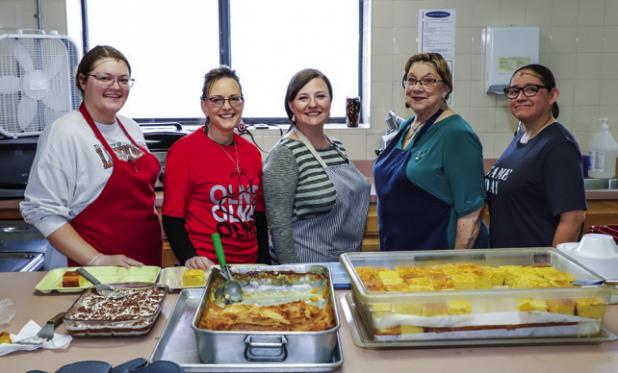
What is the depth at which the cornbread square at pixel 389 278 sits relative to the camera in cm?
134

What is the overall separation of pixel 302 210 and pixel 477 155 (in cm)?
63

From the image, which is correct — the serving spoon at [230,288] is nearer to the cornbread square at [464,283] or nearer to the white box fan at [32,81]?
the cornbread square at [464,283]

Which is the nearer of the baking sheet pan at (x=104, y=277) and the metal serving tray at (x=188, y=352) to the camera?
the metal serving tray at (x=188, y=352)

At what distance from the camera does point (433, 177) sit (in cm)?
203

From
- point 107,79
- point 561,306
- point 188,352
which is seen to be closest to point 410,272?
point 561,306

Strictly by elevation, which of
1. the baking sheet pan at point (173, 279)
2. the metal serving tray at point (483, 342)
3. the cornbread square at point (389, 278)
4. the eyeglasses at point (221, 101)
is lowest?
the metal serving tray at point (483, 342)

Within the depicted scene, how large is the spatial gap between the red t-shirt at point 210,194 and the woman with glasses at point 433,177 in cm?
53

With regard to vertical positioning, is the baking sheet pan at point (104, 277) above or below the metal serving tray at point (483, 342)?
above

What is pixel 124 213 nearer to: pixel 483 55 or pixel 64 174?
pixel 64 174

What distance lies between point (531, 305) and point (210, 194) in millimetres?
1109

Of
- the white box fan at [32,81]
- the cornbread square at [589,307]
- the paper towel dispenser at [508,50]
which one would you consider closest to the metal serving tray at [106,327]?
the cornbread square at [589,307]

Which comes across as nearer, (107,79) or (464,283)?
(464,283)

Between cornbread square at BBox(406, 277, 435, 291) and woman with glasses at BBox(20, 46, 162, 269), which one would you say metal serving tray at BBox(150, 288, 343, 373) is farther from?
woman with glasses at BBox(20, 46, 162, 269)

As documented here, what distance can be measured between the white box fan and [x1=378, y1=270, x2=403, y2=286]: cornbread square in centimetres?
219
